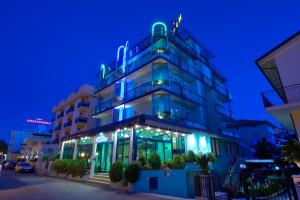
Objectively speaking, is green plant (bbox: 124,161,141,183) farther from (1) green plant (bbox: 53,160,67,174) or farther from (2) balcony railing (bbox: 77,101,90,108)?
(2) balcony railing (bbox: 77,101,90,108)

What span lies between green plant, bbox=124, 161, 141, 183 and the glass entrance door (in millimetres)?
7546

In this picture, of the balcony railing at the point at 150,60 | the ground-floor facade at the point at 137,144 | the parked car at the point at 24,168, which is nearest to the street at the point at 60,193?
the ground-floor facade at the point at 137,144

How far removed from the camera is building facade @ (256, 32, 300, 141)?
38.3 ft

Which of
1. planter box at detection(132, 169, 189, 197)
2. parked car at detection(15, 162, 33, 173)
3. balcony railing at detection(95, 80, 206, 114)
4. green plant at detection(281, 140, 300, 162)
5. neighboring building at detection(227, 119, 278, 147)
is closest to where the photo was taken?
green plant at detection(281, 140, 300, 162)

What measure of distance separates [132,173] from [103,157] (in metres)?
8.98

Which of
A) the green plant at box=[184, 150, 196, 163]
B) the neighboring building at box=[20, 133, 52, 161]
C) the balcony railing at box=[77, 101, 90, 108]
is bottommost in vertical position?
the green plant at box=[184, 150, 196, 163]

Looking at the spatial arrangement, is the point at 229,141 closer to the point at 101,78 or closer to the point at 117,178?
the point at 117,178

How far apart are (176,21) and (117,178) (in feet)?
69.7

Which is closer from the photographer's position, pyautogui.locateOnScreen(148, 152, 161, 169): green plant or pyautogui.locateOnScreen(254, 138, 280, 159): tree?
pyautogui.locateOnScreen(148, 152, 161, 169): green plant

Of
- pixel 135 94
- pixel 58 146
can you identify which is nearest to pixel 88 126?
pixel 58 146

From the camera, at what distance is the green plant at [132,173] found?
13.2 metres

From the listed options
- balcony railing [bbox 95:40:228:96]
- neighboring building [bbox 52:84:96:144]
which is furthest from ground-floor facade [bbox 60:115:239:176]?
neighboring building [bbox 52:84:96:144]

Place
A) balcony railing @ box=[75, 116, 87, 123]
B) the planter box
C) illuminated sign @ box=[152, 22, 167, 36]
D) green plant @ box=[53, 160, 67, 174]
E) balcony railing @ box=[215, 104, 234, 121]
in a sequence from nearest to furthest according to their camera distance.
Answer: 1. the planter box
2. green plant @ box=[53, 160, 67, 174]
3. illuminated sign @ box=[152, 22, 167, 36]
4. balcony railing @ box=[215, 104, 234, 121]
5. balcony railing @ box=[75, 116, 87, 123]

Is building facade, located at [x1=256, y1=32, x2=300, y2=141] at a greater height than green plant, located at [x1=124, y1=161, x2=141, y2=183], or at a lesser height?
greater
